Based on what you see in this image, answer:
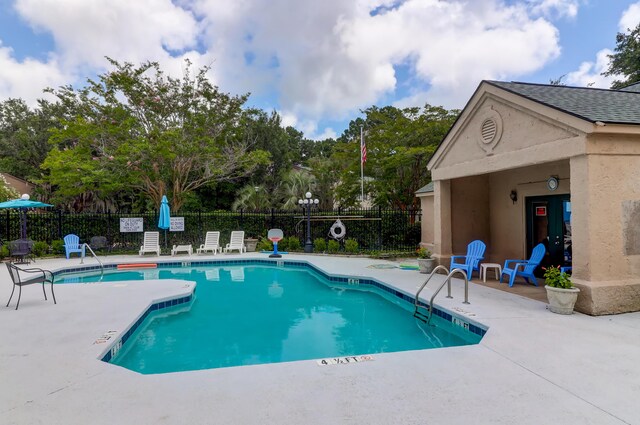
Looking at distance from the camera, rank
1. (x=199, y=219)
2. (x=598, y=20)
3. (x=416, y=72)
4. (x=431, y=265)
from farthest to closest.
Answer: (x=416, y=72), (x=199, y=219), (x=598, y=20), (x=431, y=265)

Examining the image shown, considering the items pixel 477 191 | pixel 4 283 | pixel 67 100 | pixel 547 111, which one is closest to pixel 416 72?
pixel 477 191

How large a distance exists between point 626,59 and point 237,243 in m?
23.8

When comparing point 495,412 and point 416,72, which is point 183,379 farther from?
point 416,72

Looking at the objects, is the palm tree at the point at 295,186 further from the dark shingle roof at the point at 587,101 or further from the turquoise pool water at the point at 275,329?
the dark shingle roof at the point at 587,101

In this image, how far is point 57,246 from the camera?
14242 millimetres

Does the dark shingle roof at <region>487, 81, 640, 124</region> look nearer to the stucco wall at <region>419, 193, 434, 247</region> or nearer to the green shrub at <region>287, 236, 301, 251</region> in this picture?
the stucco wall at <region>419, 193, 434, 247</region>

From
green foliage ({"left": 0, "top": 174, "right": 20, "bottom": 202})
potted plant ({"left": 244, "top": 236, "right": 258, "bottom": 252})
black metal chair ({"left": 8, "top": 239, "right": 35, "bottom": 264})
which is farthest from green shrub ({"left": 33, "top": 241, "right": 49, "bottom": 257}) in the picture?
potted plant ({"left": 244, "top": 236, "right": 258, "bottom": 252})

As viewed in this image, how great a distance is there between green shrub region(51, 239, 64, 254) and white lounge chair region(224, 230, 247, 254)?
20.8 feet

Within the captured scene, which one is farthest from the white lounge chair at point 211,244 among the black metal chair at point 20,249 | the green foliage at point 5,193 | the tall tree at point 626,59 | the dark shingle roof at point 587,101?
the tall tree at point 626,59

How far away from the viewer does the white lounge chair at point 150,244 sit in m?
14.5

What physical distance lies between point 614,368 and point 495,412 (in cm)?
175

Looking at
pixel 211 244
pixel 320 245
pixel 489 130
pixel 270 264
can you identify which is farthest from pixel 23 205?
pixel 489 130

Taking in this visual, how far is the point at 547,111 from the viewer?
6109mm

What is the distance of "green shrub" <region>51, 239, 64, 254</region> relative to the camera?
1423 cm
